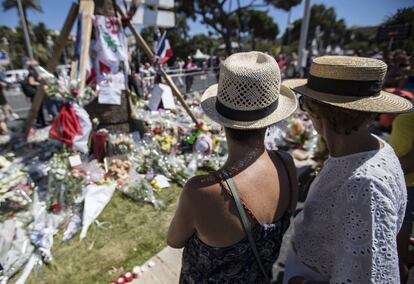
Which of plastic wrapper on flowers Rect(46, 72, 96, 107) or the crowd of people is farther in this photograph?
plastic wrapper on flowers Rect(46, 72, 96, 107)

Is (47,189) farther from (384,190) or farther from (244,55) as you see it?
(384,190)

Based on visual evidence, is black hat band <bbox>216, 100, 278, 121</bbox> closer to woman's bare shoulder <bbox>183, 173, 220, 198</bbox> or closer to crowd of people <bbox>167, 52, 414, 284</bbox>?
crowd of people <bbox>167, 52, 414, 284</bbox>

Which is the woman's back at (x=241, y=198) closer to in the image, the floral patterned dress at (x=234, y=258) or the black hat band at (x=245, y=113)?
the floral patterned dress at (x=234, y=258)

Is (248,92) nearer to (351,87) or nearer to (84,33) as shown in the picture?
(351,87)

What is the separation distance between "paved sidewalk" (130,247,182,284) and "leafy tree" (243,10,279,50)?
35.1 metres

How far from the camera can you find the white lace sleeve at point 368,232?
3.36 feet

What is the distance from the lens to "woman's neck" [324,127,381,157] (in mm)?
1192

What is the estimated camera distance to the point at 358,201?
105cm

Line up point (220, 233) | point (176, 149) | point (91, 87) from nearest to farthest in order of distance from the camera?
1. point (220, 233)
2. point (91, 87)
3. point (176, 149)

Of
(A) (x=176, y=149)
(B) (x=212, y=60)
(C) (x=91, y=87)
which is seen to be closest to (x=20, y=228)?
(C) (x=91, y=87)

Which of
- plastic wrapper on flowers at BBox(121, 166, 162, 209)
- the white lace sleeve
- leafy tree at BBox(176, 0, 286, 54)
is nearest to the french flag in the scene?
plastic wrapper on flowers at BBox(121, 166, 162, 209)

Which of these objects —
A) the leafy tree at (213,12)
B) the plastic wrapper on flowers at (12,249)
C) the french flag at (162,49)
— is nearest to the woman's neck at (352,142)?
the plastic wrapper on flowers at (12,249)

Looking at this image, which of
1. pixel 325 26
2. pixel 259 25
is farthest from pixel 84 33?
pixel 325 26

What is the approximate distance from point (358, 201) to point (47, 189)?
3.80 m
